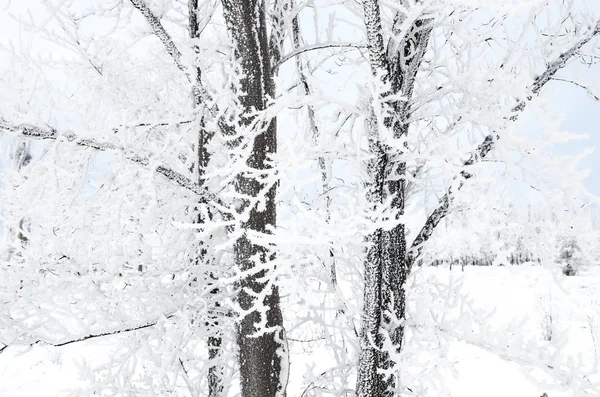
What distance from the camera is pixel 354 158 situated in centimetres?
235

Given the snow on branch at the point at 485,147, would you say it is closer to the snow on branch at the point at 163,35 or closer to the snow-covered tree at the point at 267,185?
the snow-covered tree at the point at 267,185

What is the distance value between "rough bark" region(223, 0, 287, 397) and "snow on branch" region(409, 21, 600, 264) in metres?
1.05

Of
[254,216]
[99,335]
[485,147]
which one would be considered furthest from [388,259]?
[99,335]

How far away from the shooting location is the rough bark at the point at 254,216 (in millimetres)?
3273

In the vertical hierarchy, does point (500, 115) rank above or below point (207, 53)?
below

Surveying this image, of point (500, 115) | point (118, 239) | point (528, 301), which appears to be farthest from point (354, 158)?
point (528, 301)

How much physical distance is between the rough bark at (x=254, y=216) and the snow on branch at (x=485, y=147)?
1.05 metres

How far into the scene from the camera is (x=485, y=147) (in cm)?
285

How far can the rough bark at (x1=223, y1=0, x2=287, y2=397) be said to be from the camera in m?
3.27

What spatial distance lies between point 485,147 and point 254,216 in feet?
5.38

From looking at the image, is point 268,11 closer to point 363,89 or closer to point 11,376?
point 363,89

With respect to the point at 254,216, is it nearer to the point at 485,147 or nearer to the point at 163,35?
Result: the point at 163,35

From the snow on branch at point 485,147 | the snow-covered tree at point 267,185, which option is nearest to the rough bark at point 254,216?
the snow-covered tree at point 267,185

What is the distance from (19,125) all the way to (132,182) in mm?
849
